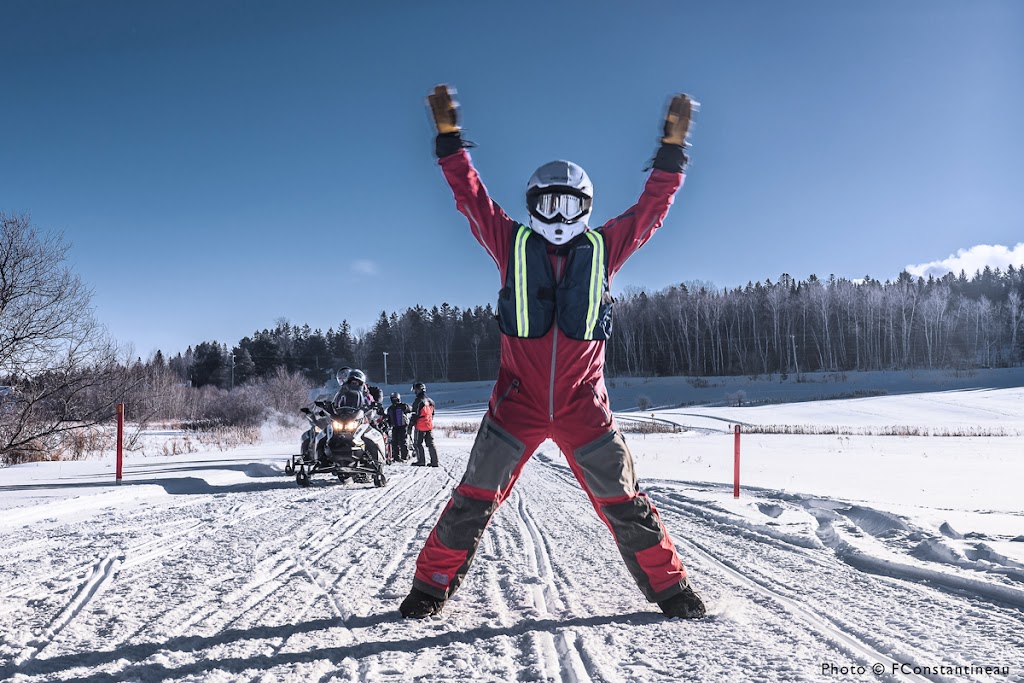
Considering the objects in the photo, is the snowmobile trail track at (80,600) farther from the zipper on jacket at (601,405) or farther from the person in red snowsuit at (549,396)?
the zipper on jacket at (601,405)

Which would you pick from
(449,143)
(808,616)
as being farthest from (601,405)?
(449,143)

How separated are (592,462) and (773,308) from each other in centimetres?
7429

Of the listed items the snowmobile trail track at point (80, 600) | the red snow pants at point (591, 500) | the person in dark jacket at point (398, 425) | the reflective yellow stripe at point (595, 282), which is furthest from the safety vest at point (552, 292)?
the person in dark jacket at point (398, 425)

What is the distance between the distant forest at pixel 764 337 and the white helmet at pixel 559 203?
67838 mm

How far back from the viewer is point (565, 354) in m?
2.84

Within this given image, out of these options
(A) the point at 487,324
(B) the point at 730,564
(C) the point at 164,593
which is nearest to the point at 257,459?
(C) the point at 164,593

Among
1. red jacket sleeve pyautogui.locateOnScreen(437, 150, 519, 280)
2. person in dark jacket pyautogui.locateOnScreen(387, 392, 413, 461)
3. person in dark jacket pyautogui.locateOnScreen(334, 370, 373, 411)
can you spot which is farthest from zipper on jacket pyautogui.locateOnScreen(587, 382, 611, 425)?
person in dark jacket pyautogui.locateOnScreen(387, 392, 413, 461)

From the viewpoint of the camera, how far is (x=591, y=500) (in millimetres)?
2840

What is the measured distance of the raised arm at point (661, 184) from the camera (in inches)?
119

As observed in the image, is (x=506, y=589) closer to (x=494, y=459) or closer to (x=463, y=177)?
(x=494, y=459)

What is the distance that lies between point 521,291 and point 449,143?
0.80 meters

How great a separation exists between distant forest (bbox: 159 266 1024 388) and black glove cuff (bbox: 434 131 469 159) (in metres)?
67.7

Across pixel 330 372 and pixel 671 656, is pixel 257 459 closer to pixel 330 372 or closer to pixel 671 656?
pixel 671 656

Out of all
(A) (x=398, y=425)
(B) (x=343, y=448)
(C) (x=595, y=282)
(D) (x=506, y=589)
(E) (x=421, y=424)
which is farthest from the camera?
(A) (x=398, y=425)
